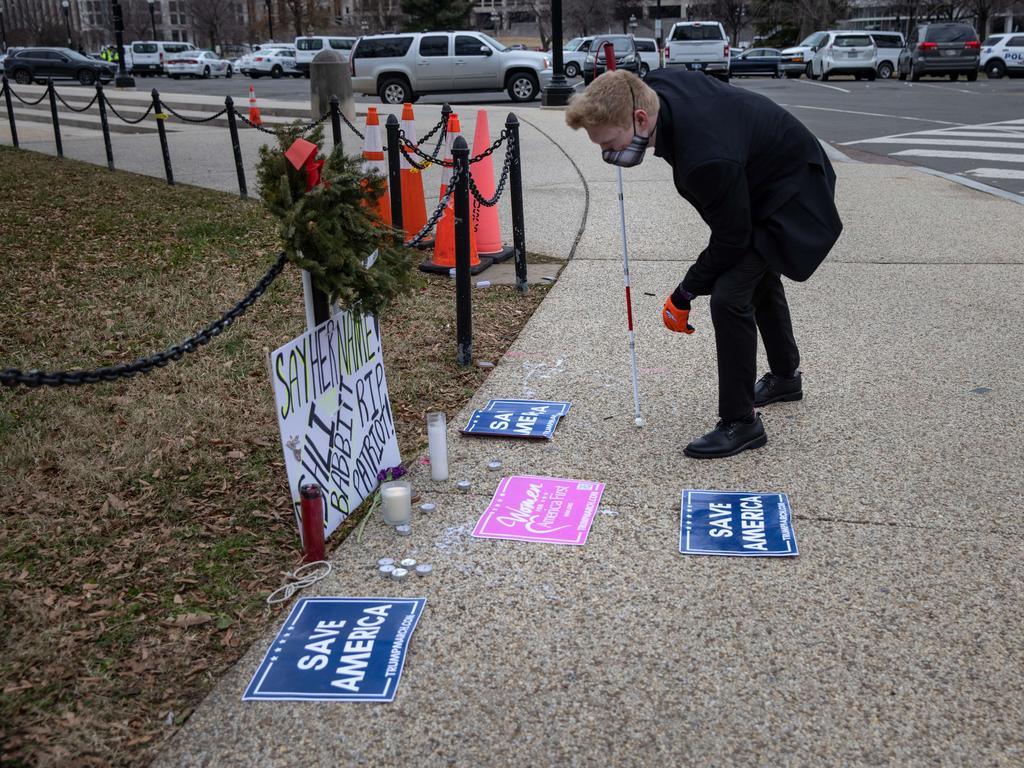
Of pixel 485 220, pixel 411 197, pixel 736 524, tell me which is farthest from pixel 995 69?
pixel 736 524

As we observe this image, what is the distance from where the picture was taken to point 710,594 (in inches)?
129

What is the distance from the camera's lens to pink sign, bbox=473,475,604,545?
371cm

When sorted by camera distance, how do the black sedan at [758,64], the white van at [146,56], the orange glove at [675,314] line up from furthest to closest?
the white van at [146,56] → the black sedan at [758,64] → the orange glove at [675,314]

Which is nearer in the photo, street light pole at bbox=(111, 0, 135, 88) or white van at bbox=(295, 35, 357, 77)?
street light pole at bbox=(111, 0, 135, 88)

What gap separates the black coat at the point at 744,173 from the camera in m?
3.73

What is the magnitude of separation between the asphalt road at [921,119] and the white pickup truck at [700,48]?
2.11 meters

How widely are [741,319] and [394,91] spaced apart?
21.1 m

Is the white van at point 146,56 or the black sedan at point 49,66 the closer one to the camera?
the black sedan at point 49,66

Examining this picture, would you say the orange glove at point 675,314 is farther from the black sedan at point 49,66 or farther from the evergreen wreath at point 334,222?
the black sedan at point 49,66

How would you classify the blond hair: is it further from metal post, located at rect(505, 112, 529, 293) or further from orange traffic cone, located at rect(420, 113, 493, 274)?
orange traffic cone, located at rect(420, 113, 493, 274)

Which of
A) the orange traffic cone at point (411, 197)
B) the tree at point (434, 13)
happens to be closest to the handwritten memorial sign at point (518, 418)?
the orange traffic cone at point (411, 197)

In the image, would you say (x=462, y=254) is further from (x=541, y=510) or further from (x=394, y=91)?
(x=394, y=91)

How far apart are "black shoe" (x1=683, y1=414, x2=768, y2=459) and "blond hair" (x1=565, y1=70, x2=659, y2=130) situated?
1454 mm

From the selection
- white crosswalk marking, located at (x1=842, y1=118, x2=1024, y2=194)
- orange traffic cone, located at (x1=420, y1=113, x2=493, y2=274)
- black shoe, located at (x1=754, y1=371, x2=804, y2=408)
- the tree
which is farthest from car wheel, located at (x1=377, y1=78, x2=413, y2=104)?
the tree
